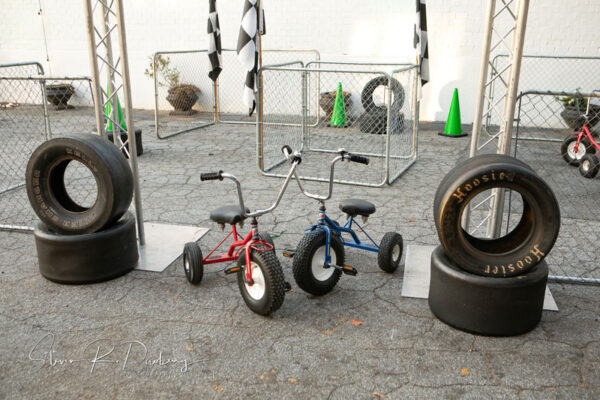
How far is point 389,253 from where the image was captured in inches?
177

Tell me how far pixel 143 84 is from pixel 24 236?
28.7 feet

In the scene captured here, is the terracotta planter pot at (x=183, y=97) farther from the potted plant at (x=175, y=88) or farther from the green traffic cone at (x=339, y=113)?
the green traffic cone at (x=339, y=113)

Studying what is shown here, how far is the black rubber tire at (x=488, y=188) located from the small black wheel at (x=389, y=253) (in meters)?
0.87

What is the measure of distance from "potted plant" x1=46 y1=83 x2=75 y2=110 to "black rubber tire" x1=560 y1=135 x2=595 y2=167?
10.7 meters

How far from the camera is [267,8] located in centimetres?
1221

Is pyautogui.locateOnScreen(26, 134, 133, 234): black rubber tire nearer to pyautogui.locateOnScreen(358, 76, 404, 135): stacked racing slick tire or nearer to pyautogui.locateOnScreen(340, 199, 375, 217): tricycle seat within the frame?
pyautogui.locateOnScreen(340, 199, 375, 217): tricycle seat

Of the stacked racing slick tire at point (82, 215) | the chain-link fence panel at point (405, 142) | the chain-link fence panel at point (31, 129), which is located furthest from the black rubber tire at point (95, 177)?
the chain-link fence panel at point (405, 142)

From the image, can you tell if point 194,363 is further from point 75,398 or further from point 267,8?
point 267,8

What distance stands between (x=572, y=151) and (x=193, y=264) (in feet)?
20.6

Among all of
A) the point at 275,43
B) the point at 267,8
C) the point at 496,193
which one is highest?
the point at 267,8

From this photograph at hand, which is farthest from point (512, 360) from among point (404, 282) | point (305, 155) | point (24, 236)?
point (305, 155)

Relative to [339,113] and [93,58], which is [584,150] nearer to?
[339,113]

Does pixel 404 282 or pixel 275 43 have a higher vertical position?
pixel 275 43

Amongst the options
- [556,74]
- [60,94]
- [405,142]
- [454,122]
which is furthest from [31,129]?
[556,74]
